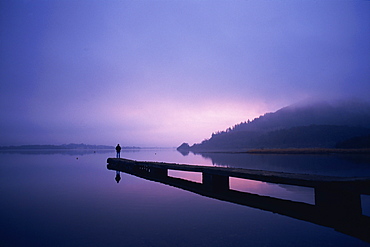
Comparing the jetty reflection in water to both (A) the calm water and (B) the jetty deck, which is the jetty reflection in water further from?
(A) the calm water

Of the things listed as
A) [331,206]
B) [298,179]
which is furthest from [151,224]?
[331,206]

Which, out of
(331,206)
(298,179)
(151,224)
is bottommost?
(151,224)

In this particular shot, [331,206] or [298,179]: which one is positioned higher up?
[298,179]

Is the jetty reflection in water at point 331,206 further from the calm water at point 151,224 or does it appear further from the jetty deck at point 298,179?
the calm water at point 151,224

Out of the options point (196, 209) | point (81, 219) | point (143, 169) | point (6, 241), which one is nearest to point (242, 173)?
point (196, 209)

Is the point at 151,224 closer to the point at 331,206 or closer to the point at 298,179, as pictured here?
the point at 298,179

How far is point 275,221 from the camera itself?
8.70m

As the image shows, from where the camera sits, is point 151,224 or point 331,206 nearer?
point 151,224

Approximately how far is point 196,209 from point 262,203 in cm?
352

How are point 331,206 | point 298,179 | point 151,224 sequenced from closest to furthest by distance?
point 151,224 < point 331,206 < point 298,179

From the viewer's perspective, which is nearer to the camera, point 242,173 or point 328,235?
point 328,235

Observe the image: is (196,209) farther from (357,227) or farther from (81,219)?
(357,227)

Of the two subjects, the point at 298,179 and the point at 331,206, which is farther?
the point at 298,179

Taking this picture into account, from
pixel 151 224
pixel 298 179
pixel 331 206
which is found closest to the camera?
pixel 151 224
